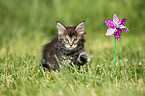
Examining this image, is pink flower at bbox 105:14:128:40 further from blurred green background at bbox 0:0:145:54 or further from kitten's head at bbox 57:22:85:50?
blurred green background at bbox 0:0:145:54

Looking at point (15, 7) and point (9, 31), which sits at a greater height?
point (15, 7)

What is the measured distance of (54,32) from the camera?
8727 mm

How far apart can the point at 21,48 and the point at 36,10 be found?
2.76 metres

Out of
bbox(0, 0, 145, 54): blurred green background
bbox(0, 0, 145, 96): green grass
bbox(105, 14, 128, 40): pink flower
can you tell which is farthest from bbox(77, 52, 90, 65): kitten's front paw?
bbox(0, 0, 145, 54): blurred green background

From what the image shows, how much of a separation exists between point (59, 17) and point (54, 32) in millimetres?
807

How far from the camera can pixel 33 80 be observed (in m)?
3.43

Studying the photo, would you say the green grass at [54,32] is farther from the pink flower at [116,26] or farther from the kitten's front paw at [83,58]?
the pink flower at [116,26]

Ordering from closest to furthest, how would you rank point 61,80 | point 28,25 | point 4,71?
point 61,80, point 4,71, point 28,25

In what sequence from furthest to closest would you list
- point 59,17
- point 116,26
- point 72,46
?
point 59,17, point 72,46, point 116,26

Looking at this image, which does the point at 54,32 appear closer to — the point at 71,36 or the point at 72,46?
the point at 71,36

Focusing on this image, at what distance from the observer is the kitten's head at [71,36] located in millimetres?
4016

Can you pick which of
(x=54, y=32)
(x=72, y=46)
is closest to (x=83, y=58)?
(x=72, y=46)

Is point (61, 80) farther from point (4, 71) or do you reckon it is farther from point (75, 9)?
point (75, 9)

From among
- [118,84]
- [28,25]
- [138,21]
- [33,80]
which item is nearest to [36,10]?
[28,25]
